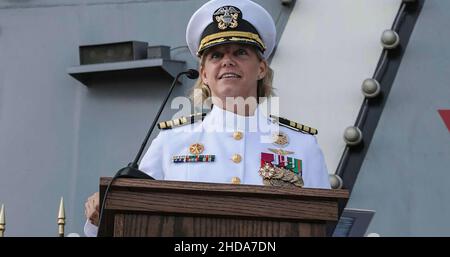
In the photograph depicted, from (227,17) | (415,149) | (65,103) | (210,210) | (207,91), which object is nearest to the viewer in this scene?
(210,210)

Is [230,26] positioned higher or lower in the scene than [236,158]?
higher

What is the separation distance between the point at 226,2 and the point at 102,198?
3.82ft

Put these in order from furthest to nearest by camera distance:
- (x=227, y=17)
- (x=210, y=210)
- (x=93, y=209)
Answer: (x=227, y=17)
(x=93, y=209)
(x=210, y=210)

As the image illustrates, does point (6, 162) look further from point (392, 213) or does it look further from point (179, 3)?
point (392, 213)

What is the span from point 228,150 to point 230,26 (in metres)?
0.38

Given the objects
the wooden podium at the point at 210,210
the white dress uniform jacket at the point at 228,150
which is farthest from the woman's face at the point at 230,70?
the wooden podium at the point at 210,210

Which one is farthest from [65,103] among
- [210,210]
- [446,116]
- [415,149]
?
[210,210]

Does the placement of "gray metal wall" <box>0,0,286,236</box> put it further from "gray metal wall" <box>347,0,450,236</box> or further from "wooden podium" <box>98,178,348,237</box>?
"wooden podium" <box>98,178,348,237</box>

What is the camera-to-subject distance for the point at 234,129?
3578 mm

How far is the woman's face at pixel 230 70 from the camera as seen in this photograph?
3.46m

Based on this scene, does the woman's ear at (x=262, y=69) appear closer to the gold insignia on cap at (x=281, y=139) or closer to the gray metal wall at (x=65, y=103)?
the gold insignia on cap at (x=281, y=139)

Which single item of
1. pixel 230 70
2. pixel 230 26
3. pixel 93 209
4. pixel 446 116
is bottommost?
pixel 93 209

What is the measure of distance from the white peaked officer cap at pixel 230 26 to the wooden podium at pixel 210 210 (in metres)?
0.91

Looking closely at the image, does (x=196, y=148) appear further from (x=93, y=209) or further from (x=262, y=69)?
(x=93, y=209)
